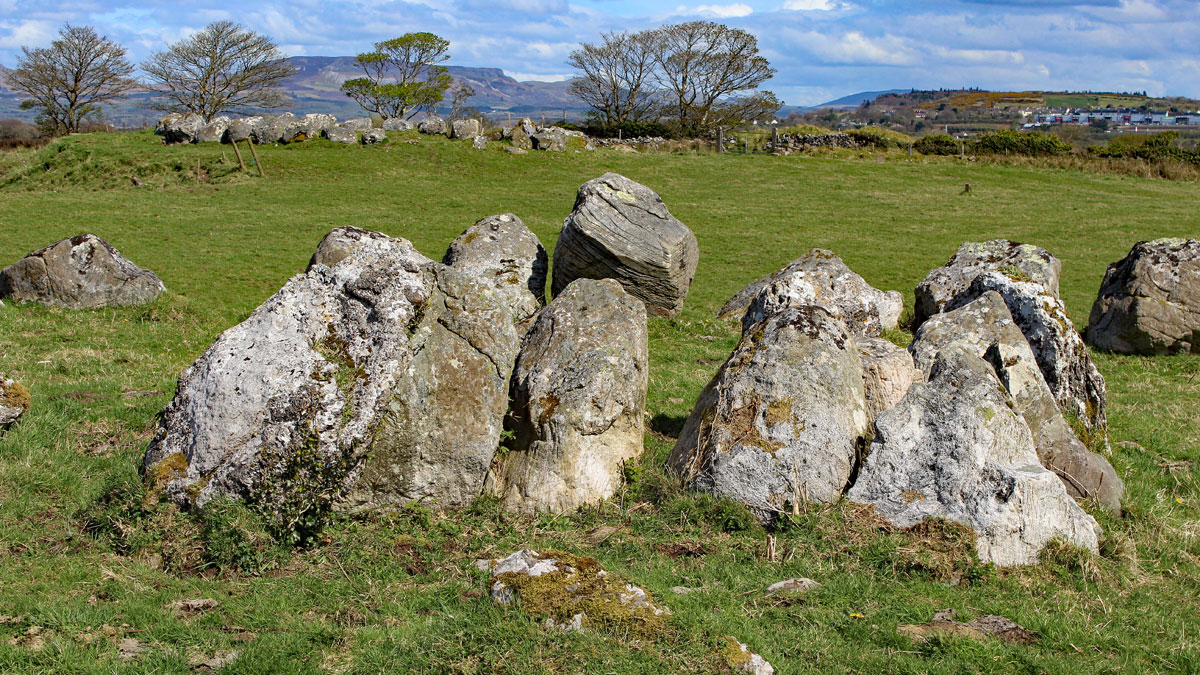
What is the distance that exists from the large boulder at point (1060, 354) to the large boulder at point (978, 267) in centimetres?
377

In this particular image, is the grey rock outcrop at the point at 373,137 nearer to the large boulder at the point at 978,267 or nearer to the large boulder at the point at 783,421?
the large boulder at the point at 978,267

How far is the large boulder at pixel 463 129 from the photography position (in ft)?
159

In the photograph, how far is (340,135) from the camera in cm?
4588

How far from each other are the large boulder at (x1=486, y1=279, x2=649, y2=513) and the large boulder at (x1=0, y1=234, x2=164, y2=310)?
37.7 feet

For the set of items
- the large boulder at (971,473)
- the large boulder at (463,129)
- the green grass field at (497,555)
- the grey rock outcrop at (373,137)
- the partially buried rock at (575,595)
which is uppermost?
the large boulder at (463,129)

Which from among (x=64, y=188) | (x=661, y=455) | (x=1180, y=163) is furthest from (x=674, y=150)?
(x=661, y=455)

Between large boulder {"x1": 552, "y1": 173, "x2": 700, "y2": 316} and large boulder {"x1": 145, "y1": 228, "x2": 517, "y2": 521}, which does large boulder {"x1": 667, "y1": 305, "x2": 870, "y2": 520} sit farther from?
large boulder {"x1": 552, "y1": 173, "x2": 700, "y2": 316}

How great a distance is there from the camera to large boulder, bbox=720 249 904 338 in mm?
13688

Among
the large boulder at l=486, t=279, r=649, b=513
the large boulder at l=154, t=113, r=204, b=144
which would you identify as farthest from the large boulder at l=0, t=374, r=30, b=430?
the large boulder at l=154, t=113, r=204, b=144

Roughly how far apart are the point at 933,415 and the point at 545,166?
37.9 metres

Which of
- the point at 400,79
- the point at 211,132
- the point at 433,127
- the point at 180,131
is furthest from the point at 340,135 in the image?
the point at 400,79

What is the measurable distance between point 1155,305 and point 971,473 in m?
11.2

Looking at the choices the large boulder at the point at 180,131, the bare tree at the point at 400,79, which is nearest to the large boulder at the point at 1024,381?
the large boulder at the point at 180,131

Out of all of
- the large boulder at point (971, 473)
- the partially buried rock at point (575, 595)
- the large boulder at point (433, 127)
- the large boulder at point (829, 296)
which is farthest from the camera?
the large boulder at point (433, 127)
